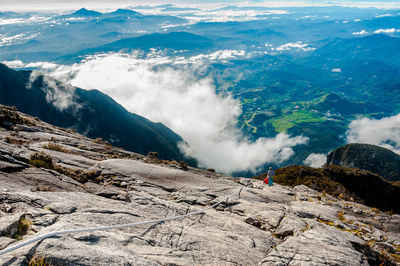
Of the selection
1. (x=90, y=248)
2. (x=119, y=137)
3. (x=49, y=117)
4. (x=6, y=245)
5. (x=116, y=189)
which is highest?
(x=6, y=245)

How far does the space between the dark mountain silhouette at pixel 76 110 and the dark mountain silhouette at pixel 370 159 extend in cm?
11179

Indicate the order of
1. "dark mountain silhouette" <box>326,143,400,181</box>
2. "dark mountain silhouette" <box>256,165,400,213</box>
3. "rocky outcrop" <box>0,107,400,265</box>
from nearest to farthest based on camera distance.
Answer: "rocky outcrop" <box>0,107,400,265</box> < "dark mountain silhouette" <box>256,165,400,213</box> < "dark mountain silhouette" <box>326,143,400,181</box>

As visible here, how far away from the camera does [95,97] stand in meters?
158

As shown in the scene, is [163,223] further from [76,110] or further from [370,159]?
[370,159]

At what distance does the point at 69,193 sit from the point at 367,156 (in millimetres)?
188901

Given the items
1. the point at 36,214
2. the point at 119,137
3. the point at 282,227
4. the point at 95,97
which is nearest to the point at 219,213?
the point at 282,227

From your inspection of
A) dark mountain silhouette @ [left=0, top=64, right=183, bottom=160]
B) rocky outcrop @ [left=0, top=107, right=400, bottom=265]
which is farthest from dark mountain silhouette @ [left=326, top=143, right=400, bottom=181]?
rocky outcrop @ [left=0, top=107, right=400, bottom=265]

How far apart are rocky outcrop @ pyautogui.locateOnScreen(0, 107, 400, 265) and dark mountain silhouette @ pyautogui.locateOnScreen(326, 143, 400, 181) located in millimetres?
153058

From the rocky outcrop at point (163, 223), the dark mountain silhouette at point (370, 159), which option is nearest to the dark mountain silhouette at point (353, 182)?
the rocky outcrop at point (163, 223)

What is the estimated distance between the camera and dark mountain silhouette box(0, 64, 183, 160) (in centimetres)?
13150

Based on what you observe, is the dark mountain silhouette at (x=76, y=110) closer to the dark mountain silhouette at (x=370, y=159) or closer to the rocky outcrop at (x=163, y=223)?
the dark mountain silhouette at (x=370, y=159)

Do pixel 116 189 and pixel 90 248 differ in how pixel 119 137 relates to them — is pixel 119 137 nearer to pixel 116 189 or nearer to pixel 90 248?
pixel 116 189

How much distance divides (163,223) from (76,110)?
146169mm

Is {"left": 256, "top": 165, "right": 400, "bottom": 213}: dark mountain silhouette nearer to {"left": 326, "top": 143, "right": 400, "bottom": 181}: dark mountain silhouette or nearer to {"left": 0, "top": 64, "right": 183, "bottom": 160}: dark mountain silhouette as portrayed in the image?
{"left": 0, "top": 64, "right": 183, "bottom": 160}: dark mountain silhouette
